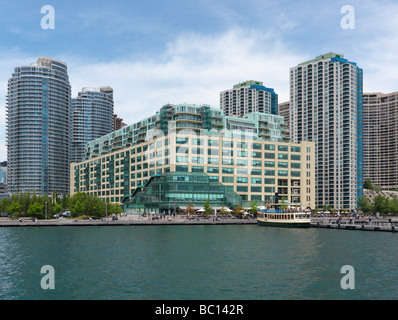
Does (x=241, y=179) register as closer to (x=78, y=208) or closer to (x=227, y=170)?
(x=227, y=170)

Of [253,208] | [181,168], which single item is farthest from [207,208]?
[181,168]

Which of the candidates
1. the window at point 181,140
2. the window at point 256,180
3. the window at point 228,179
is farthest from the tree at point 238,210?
the window at point 181,140

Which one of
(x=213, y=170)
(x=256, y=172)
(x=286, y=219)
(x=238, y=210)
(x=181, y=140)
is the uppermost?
(x=181, y=140)

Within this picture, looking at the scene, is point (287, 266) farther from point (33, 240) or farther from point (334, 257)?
point (33, 240)

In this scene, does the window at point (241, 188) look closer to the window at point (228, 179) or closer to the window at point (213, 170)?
the window at point (228, 179)

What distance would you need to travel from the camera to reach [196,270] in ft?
183

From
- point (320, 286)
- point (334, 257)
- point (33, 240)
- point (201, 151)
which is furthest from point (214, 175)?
point (320, 286)

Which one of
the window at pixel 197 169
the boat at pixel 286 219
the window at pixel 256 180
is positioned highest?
the window at pixel 197 169

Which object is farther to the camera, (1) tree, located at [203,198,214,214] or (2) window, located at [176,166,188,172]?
(2) window, located at [176,166,188,172]

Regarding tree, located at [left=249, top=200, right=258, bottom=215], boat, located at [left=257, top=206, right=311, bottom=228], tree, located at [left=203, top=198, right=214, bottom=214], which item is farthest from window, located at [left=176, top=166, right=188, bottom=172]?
boat, located at [left=257, top=206, right=311, bottom=228]

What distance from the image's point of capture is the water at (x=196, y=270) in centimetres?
4409

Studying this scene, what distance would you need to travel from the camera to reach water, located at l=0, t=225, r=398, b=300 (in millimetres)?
44094

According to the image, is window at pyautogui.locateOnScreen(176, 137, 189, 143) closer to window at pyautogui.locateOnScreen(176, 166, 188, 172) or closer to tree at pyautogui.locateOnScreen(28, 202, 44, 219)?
window at pyautogui.locateOnScreen(176, 166, 188, 172)
